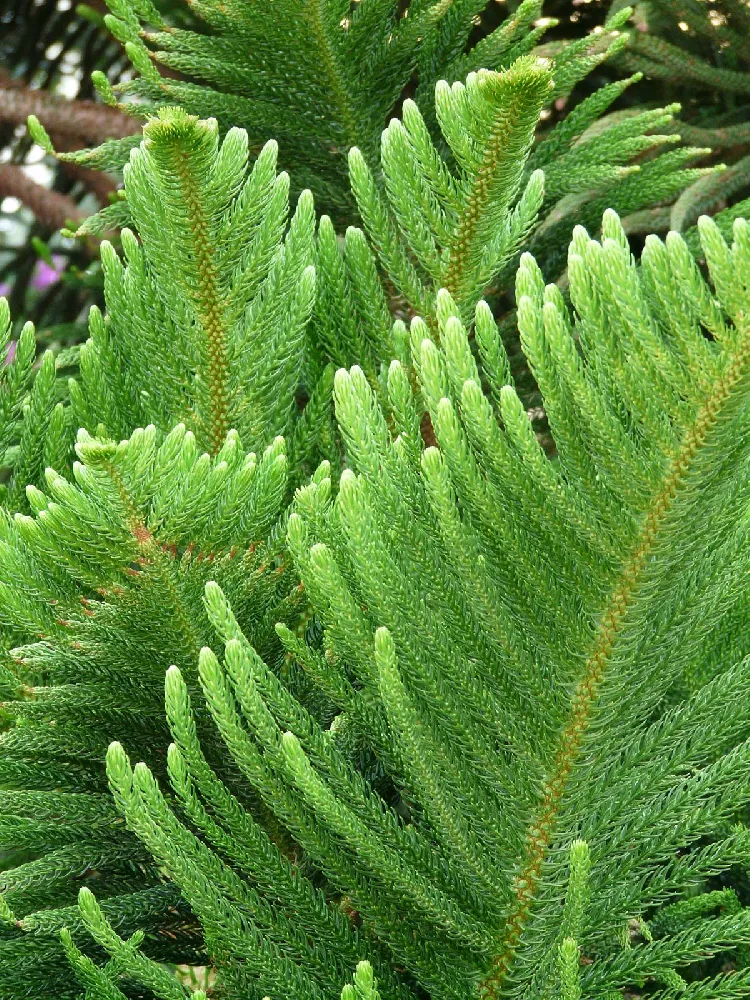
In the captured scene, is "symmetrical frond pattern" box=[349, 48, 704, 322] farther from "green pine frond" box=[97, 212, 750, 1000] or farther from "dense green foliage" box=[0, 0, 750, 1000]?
"green pine frond" box=[97, 212, 750, 1000]

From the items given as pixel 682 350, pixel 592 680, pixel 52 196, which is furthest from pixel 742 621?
pixel 52 196

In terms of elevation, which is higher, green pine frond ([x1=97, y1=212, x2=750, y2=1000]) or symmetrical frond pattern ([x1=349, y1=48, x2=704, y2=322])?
symmetrical frond pattern ([x1=349, y1=48, x2=704, y2=322])

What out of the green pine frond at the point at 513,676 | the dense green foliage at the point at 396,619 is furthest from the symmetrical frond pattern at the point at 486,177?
the green pine frond at the point at 513,676

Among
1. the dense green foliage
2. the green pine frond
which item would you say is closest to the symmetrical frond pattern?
the dense green foliage

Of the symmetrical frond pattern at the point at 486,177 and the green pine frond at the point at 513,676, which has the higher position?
the symmetrical frond pattern at the point at 486,177

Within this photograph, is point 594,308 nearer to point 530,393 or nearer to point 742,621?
point 742,621

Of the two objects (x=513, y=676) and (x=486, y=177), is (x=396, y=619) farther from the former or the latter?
(x=486, y=177)

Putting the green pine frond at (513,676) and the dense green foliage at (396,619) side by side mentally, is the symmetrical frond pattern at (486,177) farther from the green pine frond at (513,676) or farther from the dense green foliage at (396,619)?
the green pine frond at (513,676)

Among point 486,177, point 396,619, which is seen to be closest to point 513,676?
point 396,619
